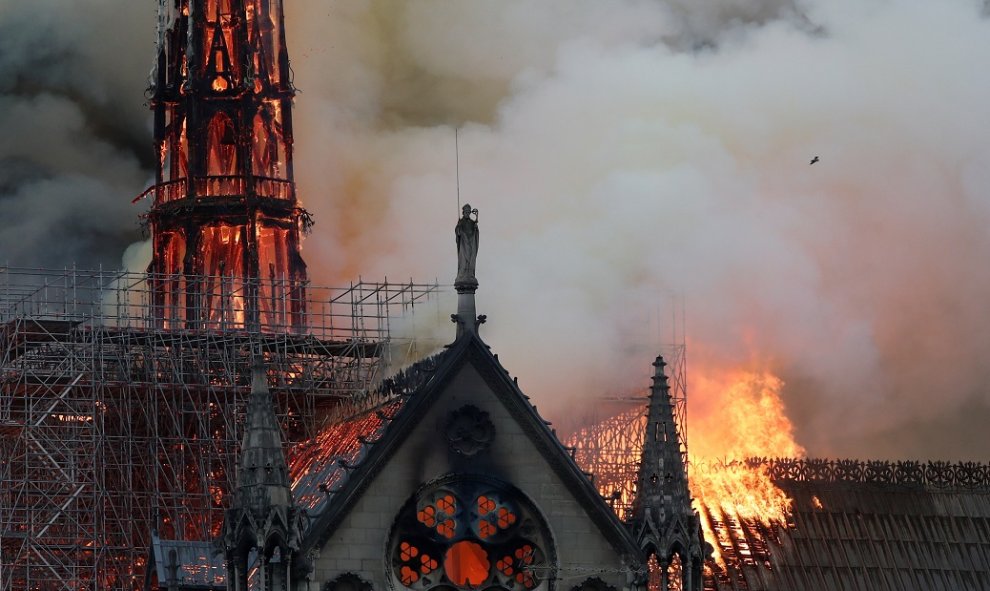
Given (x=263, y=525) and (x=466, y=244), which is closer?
(x=263, y=525)

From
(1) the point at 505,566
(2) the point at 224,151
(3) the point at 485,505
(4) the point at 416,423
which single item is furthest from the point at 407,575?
(2) the point at 224,151

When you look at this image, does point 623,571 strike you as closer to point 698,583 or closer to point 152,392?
point 698,583

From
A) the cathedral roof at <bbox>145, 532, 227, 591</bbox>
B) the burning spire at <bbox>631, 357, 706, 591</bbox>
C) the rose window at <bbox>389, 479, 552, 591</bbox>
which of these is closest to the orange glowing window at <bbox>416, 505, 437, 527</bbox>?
the rose window at <bbox>389, 479, 552, 591</bbox>

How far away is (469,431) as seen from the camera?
94.3 m

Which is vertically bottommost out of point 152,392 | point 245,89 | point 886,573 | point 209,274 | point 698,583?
point 698,583

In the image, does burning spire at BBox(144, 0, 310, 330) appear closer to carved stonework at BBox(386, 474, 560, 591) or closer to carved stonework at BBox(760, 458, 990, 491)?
carved stonework at BBox(760, 458, 990, 491)

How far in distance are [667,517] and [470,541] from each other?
20.3 ft

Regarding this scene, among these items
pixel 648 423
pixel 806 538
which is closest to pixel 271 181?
pixel 806 538

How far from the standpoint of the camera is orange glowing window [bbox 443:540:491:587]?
93.8 metres

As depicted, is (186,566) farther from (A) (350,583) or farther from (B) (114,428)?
(B) (114,428)

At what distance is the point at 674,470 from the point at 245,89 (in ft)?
247

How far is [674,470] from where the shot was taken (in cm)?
9525

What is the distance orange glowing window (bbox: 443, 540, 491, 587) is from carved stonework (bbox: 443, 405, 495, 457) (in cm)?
290

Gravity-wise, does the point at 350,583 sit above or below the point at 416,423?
below
